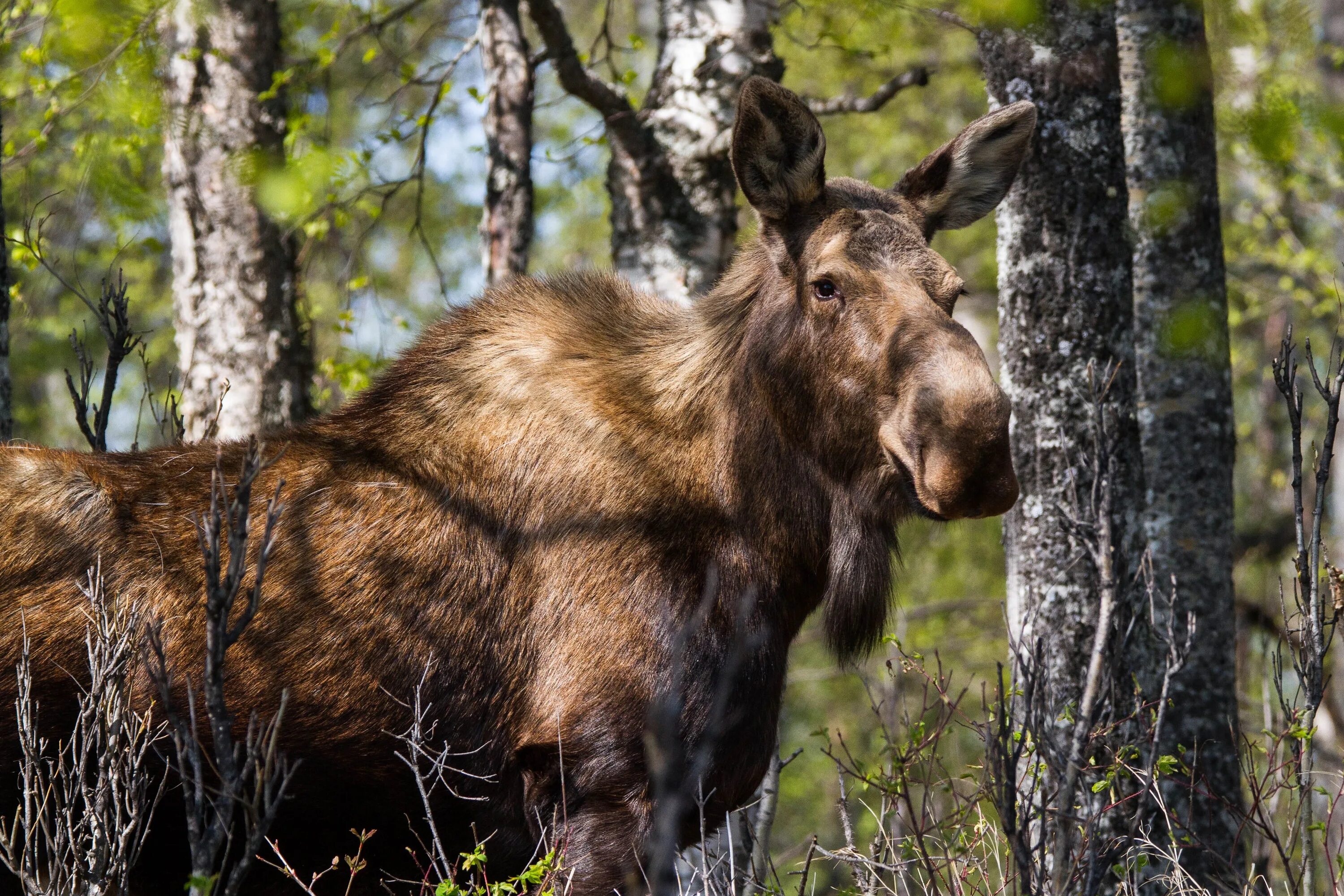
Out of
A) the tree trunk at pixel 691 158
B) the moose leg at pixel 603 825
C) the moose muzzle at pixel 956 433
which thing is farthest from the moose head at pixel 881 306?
the tree trunk at pixel 691 158

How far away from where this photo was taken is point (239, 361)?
21.4ft

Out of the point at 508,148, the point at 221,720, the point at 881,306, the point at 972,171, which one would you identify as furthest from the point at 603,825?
the point at 508,148

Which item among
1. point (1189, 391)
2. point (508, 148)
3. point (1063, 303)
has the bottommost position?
point (1189, 391)

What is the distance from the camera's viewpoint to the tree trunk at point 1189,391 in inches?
212

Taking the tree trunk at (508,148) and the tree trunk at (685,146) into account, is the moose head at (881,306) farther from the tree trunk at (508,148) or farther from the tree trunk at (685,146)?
the tree trunk at (508,148)

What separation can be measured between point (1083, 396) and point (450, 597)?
274cm

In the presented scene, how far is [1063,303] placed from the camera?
516 cm

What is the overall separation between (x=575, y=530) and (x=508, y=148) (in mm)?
3328

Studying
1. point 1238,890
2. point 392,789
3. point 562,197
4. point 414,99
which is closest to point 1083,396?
point 1238,890

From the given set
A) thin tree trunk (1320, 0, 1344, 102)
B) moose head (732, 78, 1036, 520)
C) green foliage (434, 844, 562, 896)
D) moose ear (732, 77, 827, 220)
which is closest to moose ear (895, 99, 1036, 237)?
moose head (732, 78, 1036, 520)

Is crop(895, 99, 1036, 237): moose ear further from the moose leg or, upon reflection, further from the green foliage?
Result: the green foliage

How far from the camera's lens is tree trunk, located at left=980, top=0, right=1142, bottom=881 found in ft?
16.7

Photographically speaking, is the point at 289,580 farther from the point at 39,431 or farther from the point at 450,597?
the point at 39,431

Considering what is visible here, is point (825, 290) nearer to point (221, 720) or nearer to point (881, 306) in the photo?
point (881, 306)
